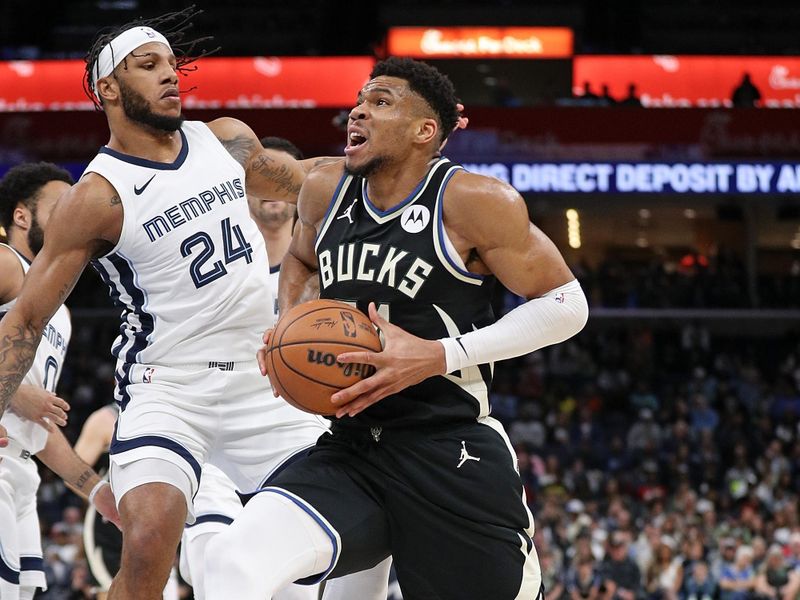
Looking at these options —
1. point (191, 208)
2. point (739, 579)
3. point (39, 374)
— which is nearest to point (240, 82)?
point (739, 579)

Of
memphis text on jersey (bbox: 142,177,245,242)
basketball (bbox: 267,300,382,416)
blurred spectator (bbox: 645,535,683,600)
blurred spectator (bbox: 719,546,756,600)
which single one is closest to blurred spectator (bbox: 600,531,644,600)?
blurred spectator (bbox: 645,535,683,600)

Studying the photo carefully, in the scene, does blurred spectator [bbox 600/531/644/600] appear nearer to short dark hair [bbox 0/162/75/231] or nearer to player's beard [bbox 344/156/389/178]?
short dark hair [bbox 0/162/75/231]

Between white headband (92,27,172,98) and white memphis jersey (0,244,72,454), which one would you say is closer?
white headband (92,27,172,98)

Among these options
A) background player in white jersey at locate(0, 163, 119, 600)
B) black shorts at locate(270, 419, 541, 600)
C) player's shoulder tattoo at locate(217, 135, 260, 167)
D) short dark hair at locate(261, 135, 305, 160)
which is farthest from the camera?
short dark hair at locate(261, 135, 305, 160)

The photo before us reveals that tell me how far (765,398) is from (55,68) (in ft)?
43.8

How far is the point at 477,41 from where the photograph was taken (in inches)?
908

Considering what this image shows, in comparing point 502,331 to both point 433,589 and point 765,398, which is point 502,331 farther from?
point 765,398

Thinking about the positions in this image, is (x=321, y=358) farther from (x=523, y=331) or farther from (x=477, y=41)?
(x=477, y=41)

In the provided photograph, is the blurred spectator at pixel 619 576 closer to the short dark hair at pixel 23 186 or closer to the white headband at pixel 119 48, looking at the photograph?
the short dark hair at pixel 23 186

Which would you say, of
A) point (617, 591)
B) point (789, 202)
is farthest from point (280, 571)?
point (789, 202)

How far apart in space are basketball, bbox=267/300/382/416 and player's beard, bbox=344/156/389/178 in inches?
19.4

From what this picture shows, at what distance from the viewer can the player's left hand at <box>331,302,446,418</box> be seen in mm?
3494

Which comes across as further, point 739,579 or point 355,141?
point 739,579

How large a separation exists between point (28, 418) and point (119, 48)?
1.63 metres
